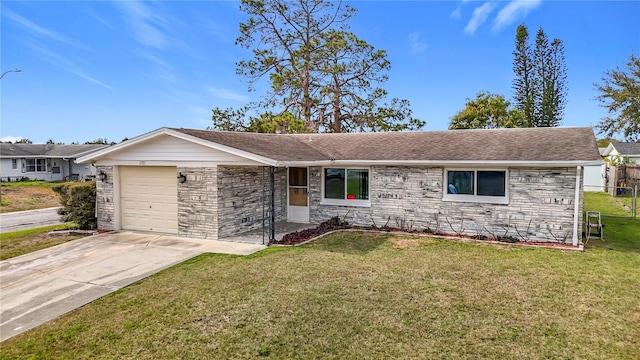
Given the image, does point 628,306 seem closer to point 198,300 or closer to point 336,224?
point 198,300

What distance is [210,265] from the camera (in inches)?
316

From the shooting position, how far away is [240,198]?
11.2 meters

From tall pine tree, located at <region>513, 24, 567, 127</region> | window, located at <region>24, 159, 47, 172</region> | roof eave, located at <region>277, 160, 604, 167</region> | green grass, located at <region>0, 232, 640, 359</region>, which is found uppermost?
tall pine tree, located at <region>513, 24, 567, 127</region>

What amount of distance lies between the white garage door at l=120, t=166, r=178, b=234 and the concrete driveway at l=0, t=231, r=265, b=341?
44 centimetres

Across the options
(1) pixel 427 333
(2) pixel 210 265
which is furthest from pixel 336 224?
(1) pixel 427 333

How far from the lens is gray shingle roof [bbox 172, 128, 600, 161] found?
33.9ft

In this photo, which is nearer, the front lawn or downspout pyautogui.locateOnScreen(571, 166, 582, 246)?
downspout pyautogui.locateOnScreen(571, 166, 582, 246)

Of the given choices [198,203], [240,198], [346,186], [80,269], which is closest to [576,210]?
[346,186]

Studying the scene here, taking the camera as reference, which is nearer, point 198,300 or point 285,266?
point 198,300

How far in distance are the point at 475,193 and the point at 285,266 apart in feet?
20.7

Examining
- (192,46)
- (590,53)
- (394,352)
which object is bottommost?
(394,352)

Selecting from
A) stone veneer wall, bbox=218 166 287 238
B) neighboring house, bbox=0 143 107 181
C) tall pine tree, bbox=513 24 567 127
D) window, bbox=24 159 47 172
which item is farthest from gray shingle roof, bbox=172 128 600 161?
window, bbox=24 159 47 172

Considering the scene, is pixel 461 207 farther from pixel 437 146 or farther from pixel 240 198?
pixel 240 198

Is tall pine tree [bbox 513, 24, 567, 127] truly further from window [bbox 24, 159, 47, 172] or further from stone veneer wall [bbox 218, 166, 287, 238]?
window [bbox 24, 159, 47, 172]
